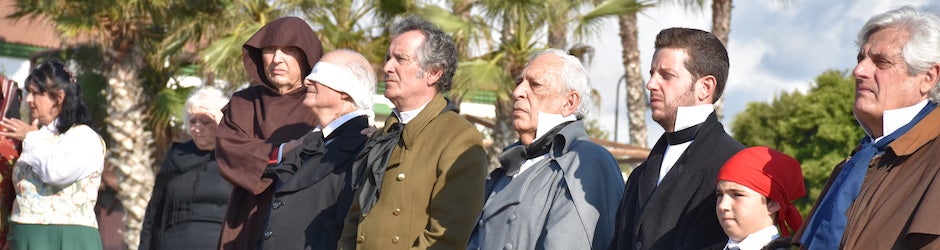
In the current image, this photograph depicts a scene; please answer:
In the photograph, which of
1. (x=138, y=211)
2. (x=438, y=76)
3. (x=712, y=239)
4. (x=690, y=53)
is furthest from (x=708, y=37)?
(x=138, y=211)

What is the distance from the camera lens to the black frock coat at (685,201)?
160 inches

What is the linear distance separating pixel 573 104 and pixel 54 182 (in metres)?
3.07

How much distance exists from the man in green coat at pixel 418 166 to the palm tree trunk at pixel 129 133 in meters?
11.4

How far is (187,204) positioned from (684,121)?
11.1 feet

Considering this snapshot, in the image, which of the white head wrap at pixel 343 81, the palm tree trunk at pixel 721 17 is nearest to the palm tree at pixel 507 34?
the palm tree trunk at pixel 721 17

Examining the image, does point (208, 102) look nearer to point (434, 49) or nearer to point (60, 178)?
point (60, 178)

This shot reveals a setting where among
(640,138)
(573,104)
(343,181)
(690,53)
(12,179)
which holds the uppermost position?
(690,53)

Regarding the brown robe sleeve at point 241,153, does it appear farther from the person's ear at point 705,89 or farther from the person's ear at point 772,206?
the person's ear at point 772,206

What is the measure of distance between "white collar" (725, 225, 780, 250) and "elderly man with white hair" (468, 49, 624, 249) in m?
0.82

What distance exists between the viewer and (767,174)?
3869mm

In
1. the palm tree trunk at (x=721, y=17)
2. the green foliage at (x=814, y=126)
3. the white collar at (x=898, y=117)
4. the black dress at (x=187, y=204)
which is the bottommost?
the green foliage at (x=814, y=126)

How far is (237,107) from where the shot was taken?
232 inches

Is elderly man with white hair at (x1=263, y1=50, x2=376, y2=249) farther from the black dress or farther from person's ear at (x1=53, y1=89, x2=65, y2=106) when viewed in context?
person's ear at (x1=53, y1=89, x2=65, y2=106)

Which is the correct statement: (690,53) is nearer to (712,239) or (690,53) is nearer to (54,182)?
(712,239)
